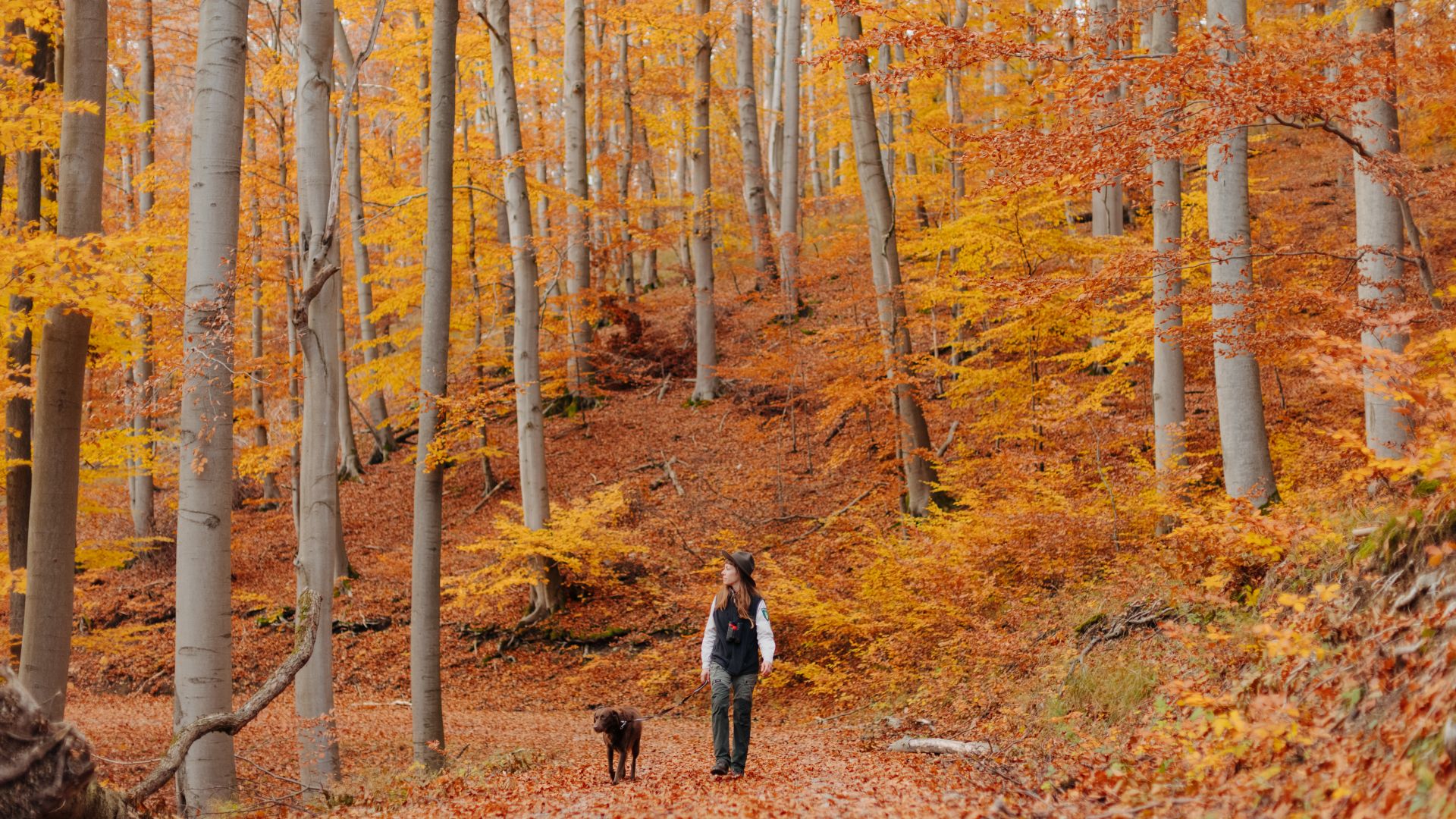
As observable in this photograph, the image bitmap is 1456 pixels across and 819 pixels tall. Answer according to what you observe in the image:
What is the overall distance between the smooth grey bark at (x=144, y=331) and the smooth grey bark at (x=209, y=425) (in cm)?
489

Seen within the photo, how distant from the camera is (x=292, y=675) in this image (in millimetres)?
6293

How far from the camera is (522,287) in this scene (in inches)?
516

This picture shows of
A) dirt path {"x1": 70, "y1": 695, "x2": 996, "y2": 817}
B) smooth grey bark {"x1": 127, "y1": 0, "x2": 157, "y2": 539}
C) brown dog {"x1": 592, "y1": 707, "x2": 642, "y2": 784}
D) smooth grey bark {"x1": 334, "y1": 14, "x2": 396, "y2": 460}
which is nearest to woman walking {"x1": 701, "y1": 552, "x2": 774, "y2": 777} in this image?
dirt path {"x1": 70, "y1": 695, "x2": 996, "y2": 817}

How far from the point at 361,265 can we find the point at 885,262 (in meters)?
12.2

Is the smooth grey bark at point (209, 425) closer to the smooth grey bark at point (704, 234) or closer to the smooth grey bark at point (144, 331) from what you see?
the smooth grey bark at point (144, 331)

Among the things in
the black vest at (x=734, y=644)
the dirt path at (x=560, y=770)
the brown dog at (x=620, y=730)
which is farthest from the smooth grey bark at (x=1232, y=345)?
the brown dog at (x=620, y=730)

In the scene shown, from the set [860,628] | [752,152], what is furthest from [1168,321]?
[752,152]

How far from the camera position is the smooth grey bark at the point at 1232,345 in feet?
26.8

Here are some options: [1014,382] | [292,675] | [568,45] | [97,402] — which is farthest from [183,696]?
[97,402]

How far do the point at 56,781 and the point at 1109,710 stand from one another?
593 cm

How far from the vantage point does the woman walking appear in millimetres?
6426

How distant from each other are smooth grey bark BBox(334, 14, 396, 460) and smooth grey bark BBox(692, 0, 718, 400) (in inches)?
260

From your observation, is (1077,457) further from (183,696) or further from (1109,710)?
(183,696)

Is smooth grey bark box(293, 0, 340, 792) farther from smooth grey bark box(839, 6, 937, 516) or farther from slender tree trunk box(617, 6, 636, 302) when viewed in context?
slender tree trunk box(617, 6, 636, 302)
